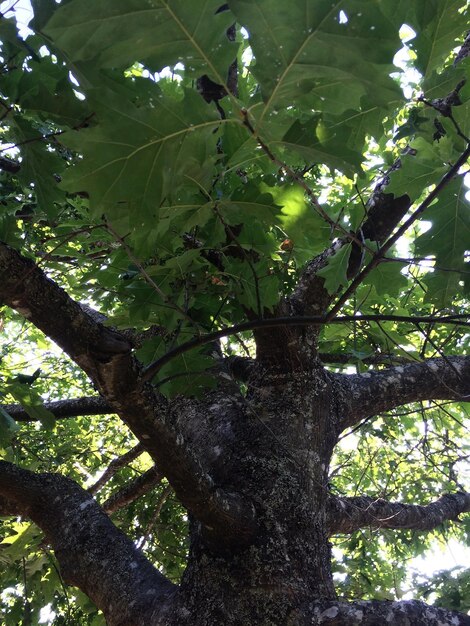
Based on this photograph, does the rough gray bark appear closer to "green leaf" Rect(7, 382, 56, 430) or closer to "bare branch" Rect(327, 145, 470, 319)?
"green leaf" Rect(7, 382, 56, 430)

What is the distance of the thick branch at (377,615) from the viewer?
1612 mm

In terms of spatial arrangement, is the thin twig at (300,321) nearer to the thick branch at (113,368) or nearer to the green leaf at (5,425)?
the thick branch at (113,368)

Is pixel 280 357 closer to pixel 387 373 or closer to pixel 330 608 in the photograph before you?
pixel 387 373

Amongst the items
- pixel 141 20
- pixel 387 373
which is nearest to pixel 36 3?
pixel 141 20

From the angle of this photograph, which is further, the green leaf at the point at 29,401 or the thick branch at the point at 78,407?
the thick branch at the point at 78,407

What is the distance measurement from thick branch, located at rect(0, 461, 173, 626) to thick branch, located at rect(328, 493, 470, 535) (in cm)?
123

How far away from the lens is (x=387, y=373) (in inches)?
114

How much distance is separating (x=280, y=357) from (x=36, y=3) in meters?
1.70

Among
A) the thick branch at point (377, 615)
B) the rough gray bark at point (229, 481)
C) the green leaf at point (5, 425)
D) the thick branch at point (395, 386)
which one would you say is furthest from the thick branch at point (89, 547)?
the thick branch at point (395, 386)

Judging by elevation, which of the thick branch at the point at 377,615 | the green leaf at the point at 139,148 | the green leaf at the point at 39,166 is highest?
the green leaf at the point at 39,166

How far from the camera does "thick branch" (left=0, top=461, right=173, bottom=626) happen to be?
186cm

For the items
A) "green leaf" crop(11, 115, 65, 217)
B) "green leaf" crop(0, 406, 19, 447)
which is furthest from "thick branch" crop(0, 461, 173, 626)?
"green leaf" crop(11, 115, 65, 217)

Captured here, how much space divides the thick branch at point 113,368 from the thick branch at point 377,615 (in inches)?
16.4

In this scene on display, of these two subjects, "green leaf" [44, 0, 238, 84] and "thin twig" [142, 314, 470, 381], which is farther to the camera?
"thin twig" [142, 314, 470, 381]
